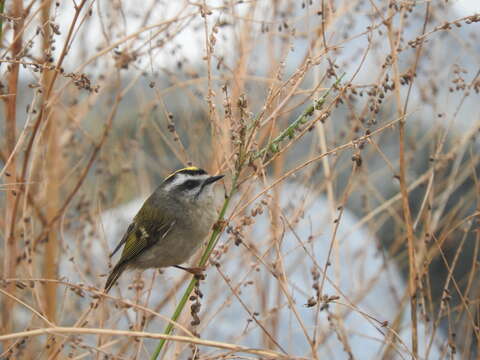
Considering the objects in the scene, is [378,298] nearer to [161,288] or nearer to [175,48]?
[161,288]

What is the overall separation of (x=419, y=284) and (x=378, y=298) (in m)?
3.74

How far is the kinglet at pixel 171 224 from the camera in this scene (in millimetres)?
3350

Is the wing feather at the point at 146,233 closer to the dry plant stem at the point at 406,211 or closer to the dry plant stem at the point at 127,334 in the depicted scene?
the dry plant stem at the point at 406,211

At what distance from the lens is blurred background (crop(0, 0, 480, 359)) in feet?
7.72

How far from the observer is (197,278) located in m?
2.33

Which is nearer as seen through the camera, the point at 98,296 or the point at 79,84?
the point at 98,296

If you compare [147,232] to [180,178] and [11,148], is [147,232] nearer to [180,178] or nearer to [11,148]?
[180,178]

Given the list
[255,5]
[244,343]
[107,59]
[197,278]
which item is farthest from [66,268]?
[197,278]

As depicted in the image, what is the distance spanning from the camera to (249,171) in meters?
3.11

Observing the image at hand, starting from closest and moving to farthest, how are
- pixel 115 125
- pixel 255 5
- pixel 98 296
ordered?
pixel 98 296 < pixel 255 5 < pixel 115 125

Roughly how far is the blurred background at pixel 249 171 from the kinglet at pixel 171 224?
142 mm

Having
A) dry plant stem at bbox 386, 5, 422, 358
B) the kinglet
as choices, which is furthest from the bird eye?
dry plant stem at bbox 386, 5, 422, 358

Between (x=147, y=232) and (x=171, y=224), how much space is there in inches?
6.3

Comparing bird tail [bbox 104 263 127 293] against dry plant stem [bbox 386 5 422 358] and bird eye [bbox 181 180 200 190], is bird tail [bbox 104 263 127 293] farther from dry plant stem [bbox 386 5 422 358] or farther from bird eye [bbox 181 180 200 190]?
dry plant stem [bbox 386 5 422 358]
